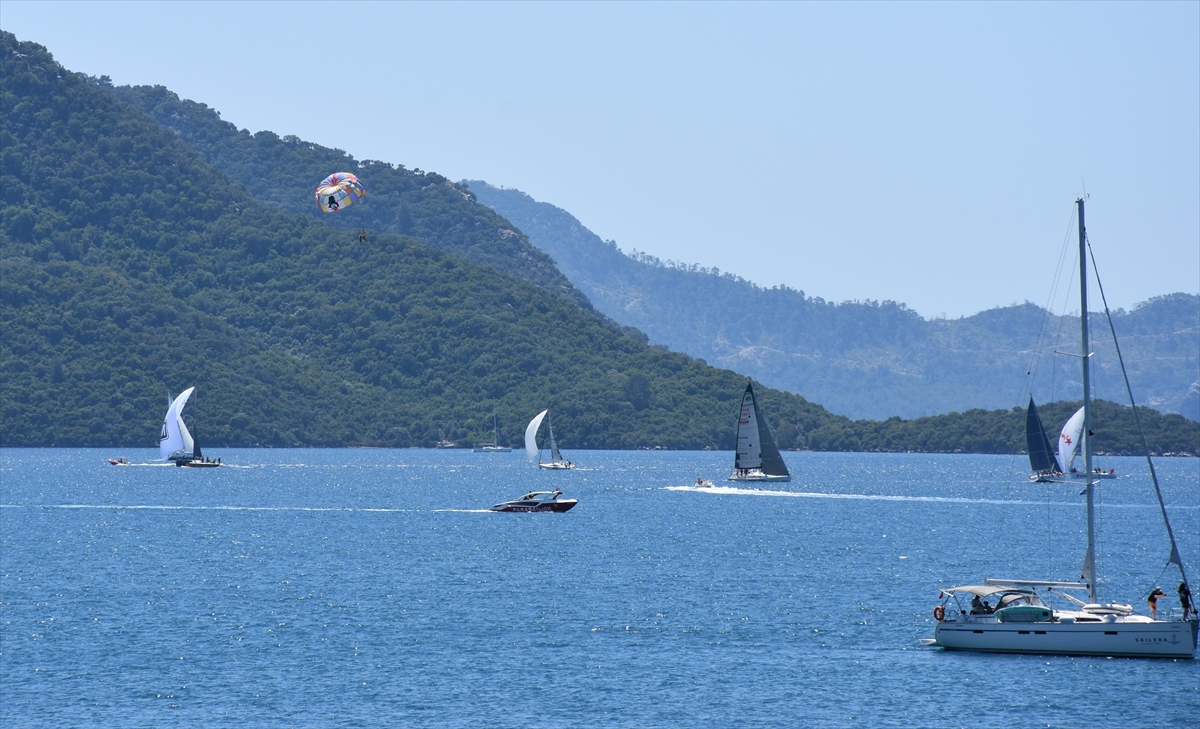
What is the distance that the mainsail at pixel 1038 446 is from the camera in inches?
5763

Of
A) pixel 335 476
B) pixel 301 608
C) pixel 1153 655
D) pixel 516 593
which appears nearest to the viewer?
pixel 1153 655

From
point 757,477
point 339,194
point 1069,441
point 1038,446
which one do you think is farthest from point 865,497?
point 339,194

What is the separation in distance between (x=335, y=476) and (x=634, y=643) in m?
125

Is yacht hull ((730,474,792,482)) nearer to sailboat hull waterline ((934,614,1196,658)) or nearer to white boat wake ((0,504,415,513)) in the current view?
white boat wake ((0,504,415,513))

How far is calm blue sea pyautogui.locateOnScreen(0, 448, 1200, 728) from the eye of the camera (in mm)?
48562

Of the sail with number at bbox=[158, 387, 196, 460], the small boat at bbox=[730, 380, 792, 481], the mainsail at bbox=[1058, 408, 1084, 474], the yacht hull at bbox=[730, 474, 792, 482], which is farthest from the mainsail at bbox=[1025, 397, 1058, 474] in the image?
the sail with number at bbox=[158, 387, 196, 460]

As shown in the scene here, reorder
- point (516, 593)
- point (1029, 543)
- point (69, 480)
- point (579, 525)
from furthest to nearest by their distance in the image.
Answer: point (69, 480) → point (579, 525) → point (1029, 543) → point (516, 593)

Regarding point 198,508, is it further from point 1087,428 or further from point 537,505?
point 1087,428

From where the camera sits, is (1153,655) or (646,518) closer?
(1153,655)

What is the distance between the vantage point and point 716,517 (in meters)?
120

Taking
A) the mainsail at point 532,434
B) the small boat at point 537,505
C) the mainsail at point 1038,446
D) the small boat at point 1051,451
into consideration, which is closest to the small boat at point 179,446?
the mainsail at point 532,434

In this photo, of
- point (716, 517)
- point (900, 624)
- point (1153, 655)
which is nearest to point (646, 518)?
point (716, 517)

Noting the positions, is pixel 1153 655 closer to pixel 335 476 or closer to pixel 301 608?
pixel 301 608

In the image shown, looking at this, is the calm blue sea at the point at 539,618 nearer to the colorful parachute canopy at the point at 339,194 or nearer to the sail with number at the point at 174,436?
the colorful parachute canopy at the point at 339,194
